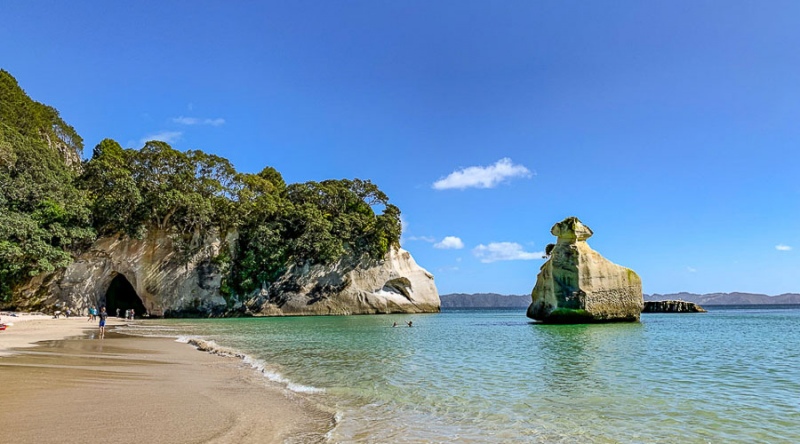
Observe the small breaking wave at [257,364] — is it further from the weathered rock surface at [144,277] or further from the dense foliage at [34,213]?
the weathered rock surface at [144,277]

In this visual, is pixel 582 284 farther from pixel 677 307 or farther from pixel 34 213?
pixel 677 307

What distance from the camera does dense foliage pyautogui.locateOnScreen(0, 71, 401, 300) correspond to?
128 feet

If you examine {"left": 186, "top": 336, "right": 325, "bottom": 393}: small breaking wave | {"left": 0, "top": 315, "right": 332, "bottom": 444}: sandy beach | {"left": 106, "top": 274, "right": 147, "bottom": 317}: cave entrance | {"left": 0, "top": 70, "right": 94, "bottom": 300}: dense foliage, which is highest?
{"left": 0, "top": 70, "right": 94, "bottom": 300}: dense foliage

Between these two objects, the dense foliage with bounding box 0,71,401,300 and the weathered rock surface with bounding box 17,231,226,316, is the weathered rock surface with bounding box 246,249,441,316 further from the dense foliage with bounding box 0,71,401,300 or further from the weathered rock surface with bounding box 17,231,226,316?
the weathered rock surface with bounding box 17,231,226,316

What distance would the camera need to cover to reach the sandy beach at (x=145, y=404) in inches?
236

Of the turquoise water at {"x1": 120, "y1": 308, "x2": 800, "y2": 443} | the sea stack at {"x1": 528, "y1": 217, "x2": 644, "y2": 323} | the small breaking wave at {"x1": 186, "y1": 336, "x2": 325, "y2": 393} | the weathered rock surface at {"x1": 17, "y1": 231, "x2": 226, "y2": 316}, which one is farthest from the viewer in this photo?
the weathered rock surface at {"x1": 17, "y1": 231, "x2": 226, "y2": 316}

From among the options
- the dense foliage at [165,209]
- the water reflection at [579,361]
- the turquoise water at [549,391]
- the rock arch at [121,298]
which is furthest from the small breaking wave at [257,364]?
the rock arch at [121,298]

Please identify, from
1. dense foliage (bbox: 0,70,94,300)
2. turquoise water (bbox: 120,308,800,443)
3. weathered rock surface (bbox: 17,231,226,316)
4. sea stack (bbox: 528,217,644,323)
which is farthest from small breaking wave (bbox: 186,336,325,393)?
weathered rock surface (bbox: 17,231,226,316)

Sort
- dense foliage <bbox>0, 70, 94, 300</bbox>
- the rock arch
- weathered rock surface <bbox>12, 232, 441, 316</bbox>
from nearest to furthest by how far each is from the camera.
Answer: dense foliage <bbox>0, 70, 94, 300</bbox>
weathered rock surface <bbox>12, 232, 441, 316</bbox>
the rock arch

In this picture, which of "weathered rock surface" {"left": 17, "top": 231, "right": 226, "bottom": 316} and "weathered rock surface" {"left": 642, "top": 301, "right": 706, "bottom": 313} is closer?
"weathered rock surface" {"left": 17, "top": 231, "right": 226, "bottom": 316}

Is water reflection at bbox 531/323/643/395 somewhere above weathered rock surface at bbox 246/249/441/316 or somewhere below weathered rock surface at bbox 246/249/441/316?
below

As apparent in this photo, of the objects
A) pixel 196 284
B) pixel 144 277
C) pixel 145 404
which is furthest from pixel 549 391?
pixel 144 277

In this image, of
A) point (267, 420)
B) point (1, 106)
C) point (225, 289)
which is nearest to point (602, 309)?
point (267, 420)

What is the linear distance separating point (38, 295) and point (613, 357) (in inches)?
1963
